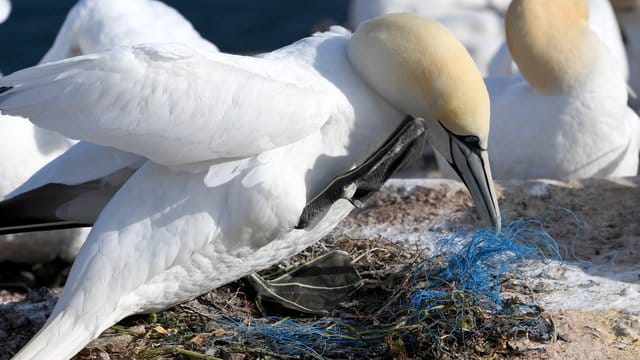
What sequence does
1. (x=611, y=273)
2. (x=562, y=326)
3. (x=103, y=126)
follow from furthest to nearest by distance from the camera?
(x=611, y=273), (x=562, y=326), (x=103, y=126)

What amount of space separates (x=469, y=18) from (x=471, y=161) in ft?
18.3

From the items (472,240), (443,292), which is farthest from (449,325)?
(472,240)

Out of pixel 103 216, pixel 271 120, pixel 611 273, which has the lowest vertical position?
pixel 611 273

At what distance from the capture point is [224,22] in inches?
489

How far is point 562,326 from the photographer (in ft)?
14.6

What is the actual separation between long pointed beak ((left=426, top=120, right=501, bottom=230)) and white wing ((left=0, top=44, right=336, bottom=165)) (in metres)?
0.47

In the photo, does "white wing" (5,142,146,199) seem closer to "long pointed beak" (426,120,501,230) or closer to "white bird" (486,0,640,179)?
"long pointed beak" (426,120,501,230)

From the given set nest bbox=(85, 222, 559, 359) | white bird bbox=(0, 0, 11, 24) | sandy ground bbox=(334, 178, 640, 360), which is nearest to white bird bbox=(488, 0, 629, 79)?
sandy ground bbox=(334, 178, 640, 360)

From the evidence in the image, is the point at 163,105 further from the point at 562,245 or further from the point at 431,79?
the point at 562,245

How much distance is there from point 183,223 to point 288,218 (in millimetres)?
345

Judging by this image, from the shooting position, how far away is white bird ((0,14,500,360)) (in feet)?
13.6

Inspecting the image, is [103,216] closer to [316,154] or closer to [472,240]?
[316,154]

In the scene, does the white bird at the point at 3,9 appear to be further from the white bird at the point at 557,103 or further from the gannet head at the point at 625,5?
the gannet head at the point at 625,5

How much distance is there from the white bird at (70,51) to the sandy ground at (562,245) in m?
1.01
